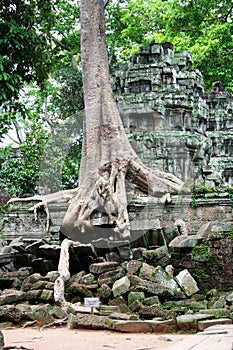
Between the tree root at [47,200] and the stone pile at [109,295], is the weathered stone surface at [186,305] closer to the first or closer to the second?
the stone pile at [109,295]

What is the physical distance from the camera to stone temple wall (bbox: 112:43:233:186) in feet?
47.4

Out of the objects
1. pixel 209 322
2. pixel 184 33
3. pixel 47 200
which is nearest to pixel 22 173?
pixel 47 200

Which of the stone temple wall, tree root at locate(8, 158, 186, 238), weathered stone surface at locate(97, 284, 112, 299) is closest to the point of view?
weathered stone surface at locate(97, 284, 112, 299)

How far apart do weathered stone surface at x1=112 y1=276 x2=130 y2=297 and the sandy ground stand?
1.14 meters

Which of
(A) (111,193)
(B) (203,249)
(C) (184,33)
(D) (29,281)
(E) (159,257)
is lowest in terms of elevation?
(D) (29,281)

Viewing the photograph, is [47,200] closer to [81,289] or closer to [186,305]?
[81,289]

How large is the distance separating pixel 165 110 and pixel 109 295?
9.10 m

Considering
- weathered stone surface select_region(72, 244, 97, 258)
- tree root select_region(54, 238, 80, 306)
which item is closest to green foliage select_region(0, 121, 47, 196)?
tree root select_region(54, 238, 80, 306)

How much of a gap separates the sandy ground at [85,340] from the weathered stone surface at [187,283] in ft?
4.57

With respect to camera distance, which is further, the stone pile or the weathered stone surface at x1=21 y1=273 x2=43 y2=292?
the weathered stone surface at x1=21 y1=273 x2=43 y2=292

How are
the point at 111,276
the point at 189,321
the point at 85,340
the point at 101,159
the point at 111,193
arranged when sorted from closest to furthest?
the point at 85,340, the point at 189,321, the point at 111,276, the point at 111,193, the point at 101,159

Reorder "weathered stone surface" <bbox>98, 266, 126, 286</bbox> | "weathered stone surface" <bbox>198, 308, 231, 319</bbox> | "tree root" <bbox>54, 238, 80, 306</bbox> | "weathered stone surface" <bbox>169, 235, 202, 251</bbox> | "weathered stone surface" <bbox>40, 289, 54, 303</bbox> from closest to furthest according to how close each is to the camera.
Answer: "weathered stone surface" <bbox>198, 308, 231, 319</bbox>
"tree root" <bbox>54, 238, 80, 306</bbox>
"weathered stone surface" <bbox>40, 289, 54, 303</bbox>
"weathered stone surface" <bbox>98, 266, 126, 286</bbox>
"weathered stone surface" <bbox>169, 235, 202, 251</bbox>

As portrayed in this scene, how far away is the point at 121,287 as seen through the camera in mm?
6535

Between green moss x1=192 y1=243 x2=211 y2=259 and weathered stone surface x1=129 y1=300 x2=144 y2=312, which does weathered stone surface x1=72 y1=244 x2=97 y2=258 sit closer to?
green moss x1=192 y1=243 x2=211 y2=259
